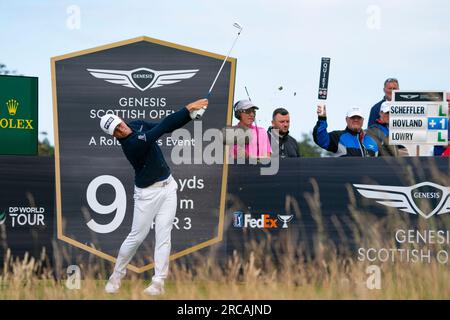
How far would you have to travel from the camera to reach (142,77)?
13.1 metres

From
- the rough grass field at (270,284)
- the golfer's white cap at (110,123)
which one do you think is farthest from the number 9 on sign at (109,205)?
the golfer's white cap at (110,123)

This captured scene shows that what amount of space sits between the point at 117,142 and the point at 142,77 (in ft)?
3.26

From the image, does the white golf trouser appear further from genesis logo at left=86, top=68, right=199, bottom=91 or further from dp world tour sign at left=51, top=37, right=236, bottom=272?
genesis logo at left=86, top=68, right=199, bottom=91

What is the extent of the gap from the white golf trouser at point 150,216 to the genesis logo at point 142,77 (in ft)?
6.17

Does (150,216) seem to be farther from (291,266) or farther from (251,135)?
(291,266)

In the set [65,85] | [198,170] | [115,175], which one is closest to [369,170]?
[198,170]

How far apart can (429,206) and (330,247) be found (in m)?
1.43

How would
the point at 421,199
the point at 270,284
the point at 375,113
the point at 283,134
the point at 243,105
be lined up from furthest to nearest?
the point at 375,113 < the point at 283,134 < the point at 243,105 < the point at 421,199 < the point at 270,284

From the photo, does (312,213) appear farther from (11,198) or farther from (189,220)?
(11,198)

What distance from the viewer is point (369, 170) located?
→ 488 inches

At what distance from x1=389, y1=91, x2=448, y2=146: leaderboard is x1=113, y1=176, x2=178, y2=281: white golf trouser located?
3.21 meters

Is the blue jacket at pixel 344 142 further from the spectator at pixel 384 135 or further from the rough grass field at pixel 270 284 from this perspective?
the rough grass field at pixel 270 284

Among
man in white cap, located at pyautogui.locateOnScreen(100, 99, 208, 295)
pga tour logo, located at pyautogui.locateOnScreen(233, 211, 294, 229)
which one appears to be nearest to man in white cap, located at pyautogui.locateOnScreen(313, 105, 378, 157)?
pga tour logo, located at pyautogui.locateOnScreen(233, 211, 294, 229)

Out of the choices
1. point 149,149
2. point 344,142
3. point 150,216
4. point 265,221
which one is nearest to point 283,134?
point 344,142
